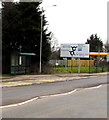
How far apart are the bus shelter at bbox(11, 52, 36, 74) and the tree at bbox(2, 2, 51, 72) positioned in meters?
0.88

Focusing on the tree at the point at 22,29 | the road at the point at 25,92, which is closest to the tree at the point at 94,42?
the tree at the point at 22,29

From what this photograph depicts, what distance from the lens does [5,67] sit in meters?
28.6

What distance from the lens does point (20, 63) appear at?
2883cm

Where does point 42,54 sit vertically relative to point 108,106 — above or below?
above

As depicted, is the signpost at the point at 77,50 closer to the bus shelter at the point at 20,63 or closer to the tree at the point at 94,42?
the bus shelter at the point at 20,63

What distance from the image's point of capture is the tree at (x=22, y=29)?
91.3 ft

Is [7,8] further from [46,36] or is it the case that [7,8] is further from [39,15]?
[46,36]

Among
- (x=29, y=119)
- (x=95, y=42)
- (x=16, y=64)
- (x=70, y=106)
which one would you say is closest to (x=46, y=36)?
(x=16, y=64)

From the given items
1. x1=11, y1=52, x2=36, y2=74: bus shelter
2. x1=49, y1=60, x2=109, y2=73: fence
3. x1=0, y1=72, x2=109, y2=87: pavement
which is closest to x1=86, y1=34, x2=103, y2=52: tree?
x1=49, y1=60, x2=109, y2=73: fence

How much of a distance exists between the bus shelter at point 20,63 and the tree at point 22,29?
885 mm

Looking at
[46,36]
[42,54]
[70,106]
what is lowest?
[70,106]

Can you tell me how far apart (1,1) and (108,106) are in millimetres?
23500

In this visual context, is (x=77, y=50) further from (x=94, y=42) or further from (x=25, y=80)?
(x=94, y=42)

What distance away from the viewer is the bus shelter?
90.6ft
